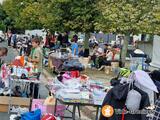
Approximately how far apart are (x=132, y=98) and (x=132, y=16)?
1766 centimetres

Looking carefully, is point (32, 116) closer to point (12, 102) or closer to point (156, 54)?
point (12, 102)

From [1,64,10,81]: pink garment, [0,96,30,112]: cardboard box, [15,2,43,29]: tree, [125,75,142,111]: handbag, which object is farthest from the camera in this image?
[15,2,43,29]: tree

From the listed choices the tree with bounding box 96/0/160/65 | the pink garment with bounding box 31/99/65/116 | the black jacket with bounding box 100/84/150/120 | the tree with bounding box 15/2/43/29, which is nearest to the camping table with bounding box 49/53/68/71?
the tree with bounding box 96/0/160/65

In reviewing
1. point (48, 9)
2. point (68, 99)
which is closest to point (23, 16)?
point (48, 9)

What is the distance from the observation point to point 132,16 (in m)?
24.1

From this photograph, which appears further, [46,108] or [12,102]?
[12,102]

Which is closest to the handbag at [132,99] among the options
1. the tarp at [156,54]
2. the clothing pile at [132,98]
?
the clothing pile at [132,98]

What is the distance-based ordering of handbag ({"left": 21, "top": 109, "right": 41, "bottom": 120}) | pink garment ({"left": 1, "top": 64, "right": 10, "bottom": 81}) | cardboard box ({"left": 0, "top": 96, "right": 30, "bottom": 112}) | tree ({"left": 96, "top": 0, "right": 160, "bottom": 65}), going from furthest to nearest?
1. tree ({"left": 96, "top": 0, "right": 160, "bottom": 65})
2. pink garment ({"left": 1, "top": 64, "right": 10, "bottom": 81})
3. cardboard box ({"left": 0, "top": 96, "right": 30, "bottom": 112})
4. handbag ({"left": 21, "top": 109, "right": 41, "bottom": 120})

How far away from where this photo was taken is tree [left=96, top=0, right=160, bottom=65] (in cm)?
2409

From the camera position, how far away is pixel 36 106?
1110cm

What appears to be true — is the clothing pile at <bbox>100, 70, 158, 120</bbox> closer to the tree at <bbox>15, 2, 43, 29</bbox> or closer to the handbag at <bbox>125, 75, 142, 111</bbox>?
the handbag at <bbox>125, 75, 142, 111</bbox>

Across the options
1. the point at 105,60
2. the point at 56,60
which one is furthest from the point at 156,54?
the point at 56,60

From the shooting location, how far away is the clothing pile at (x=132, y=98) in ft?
21.9

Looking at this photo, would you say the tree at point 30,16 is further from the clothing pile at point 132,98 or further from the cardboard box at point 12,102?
the clothing pile at point 132,98
